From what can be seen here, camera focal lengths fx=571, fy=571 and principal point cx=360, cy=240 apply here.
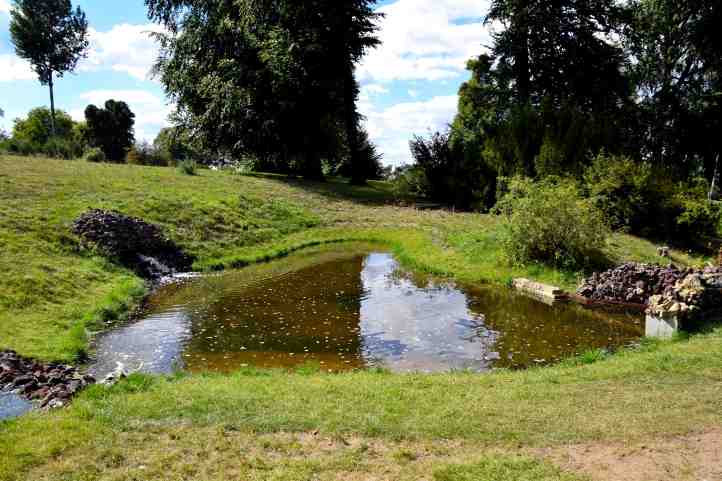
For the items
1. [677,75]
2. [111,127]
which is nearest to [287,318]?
[677,75]

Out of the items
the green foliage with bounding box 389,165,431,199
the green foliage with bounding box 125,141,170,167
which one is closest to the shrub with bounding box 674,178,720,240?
the green foliage with bounding box 389,165,431,199

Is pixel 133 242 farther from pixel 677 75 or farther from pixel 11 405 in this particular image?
pixel 677 75

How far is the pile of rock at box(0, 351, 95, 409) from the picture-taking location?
27.0 feet

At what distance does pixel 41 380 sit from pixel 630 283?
13914mm

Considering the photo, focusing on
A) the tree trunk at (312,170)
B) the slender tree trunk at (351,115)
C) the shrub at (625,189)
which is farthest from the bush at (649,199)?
the tree trunk at (312,170)

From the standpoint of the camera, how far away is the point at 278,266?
71.2 ft

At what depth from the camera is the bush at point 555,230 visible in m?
17.9

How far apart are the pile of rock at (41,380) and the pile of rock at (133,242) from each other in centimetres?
892

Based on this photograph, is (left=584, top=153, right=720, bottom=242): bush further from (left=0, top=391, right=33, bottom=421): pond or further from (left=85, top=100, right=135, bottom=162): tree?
(left=85, top=100, right=135, bottom=162): tree

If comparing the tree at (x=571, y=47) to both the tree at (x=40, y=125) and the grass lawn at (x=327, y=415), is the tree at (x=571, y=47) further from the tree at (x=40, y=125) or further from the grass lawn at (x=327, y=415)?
the tree at (x=40, y=125)

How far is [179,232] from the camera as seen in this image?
74.7 feet

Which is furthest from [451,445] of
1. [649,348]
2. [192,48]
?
[192,48]

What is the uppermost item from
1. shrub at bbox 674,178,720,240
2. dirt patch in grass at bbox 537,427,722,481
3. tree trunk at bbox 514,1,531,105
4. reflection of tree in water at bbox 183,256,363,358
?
tree trunk at bbox 514,1,531,105

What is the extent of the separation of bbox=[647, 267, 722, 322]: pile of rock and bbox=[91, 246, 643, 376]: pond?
3.32 ft
